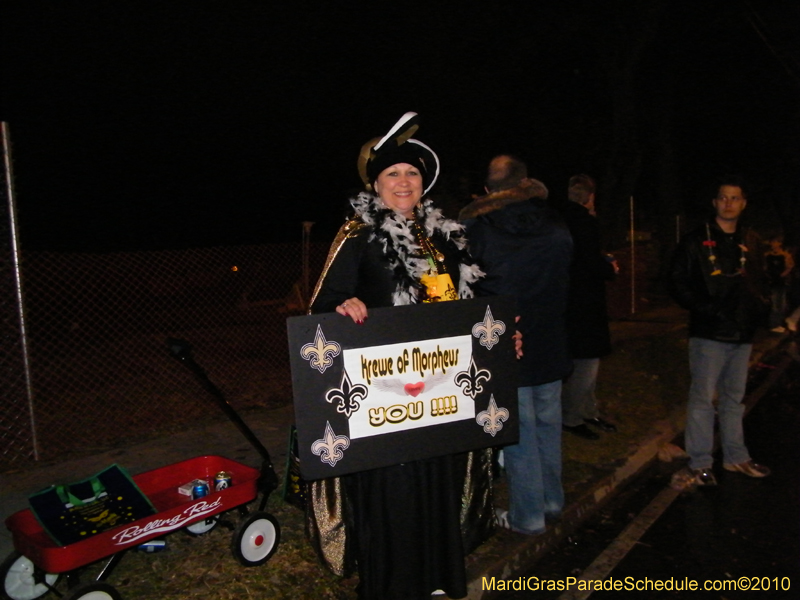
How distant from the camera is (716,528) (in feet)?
14.2

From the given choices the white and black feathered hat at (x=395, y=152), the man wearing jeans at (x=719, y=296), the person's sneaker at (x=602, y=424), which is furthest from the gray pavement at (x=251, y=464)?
the white and black feathered hat at (x=395, y=152)

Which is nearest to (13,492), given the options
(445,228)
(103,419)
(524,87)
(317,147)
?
(103,419)

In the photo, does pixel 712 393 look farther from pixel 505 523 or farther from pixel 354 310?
pixel 354 310

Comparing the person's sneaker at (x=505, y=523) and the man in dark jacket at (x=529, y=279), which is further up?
the man in dark jacket at (x=529, y=279)

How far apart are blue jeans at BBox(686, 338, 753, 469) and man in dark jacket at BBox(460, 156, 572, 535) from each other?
1447 millimetres

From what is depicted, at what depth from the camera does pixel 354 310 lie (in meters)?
2.75

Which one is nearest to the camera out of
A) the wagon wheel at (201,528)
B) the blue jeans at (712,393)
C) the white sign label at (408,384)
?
the white sign label at (408,384)

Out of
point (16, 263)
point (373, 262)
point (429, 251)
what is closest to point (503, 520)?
point (429, 251)

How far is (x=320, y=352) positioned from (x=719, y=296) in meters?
3.02

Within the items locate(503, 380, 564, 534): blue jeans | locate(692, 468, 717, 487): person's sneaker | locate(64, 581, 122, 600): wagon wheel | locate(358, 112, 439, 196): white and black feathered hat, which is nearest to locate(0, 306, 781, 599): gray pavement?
locate(503, 380, 564, 534): blue jeans

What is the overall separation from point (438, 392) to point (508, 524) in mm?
1484

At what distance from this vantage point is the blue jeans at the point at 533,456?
12.6 feet

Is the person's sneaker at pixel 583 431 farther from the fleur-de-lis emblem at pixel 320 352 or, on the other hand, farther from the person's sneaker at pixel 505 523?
the fleur-de-lis emblem at pixel 320 352

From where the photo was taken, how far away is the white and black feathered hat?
3070 millimetres
